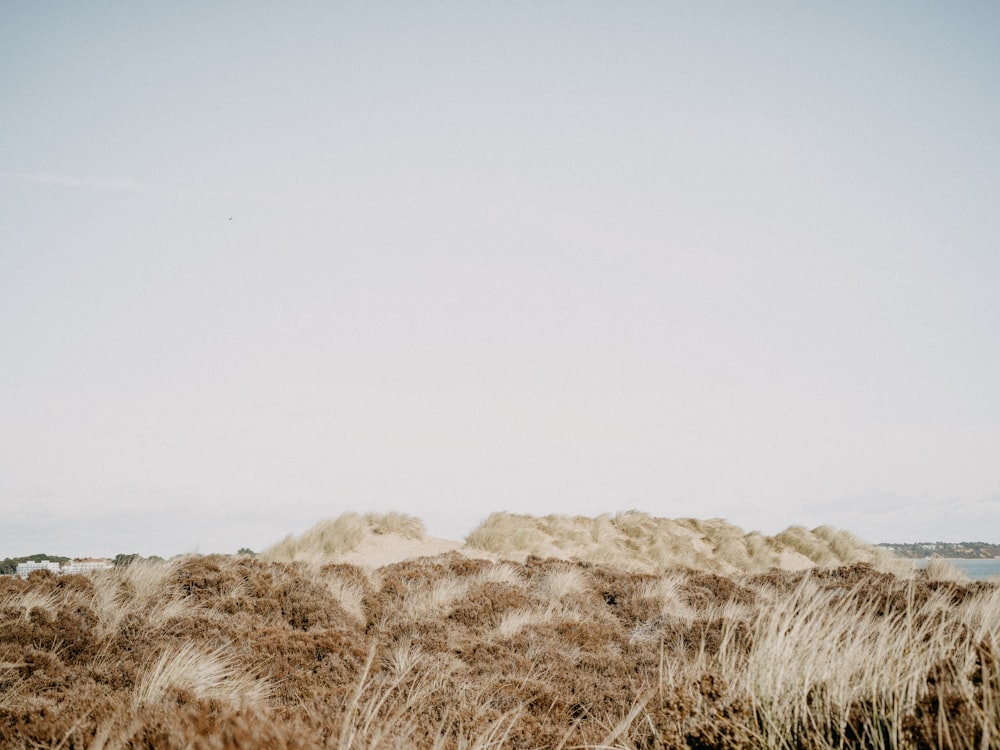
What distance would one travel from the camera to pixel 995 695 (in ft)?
8.02

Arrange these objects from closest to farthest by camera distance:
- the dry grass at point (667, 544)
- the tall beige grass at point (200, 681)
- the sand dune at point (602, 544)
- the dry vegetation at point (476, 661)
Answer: the dry vegetation at point (476, 661) < the tall beige grass at point (200, 681) < the sand dune at point (602, 544) < the dry grass at point (667, 544)

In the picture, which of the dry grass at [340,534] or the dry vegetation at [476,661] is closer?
the dry vegetation at [476,661]

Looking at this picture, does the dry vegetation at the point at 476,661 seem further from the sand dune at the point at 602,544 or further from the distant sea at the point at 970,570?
the distant sea at the point at 970,570

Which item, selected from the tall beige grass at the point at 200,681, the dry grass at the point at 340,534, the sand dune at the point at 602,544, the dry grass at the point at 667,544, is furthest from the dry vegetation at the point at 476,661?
the dry grass at the point at 667,544

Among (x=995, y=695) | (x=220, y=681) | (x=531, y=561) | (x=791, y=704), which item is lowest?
(x=531, y=561)

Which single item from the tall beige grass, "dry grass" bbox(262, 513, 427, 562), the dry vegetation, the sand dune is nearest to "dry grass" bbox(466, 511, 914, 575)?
the sand dune

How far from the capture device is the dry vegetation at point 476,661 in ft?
9.73

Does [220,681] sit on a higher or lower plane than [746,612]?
higher

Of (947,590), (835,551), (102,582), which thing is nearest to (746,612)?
(947,590)

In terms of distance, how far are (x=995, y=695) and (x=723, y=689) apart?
4.25ft

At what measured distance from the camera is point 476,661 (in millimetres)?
5852

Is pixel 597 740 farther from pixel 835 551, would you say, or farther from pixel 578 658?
pixel 835 551

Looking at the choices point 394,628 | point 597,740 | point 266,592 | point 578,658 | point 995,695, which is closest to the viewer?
point 995,695

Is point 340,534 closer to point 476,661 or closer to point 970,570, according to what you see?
point 476,661
